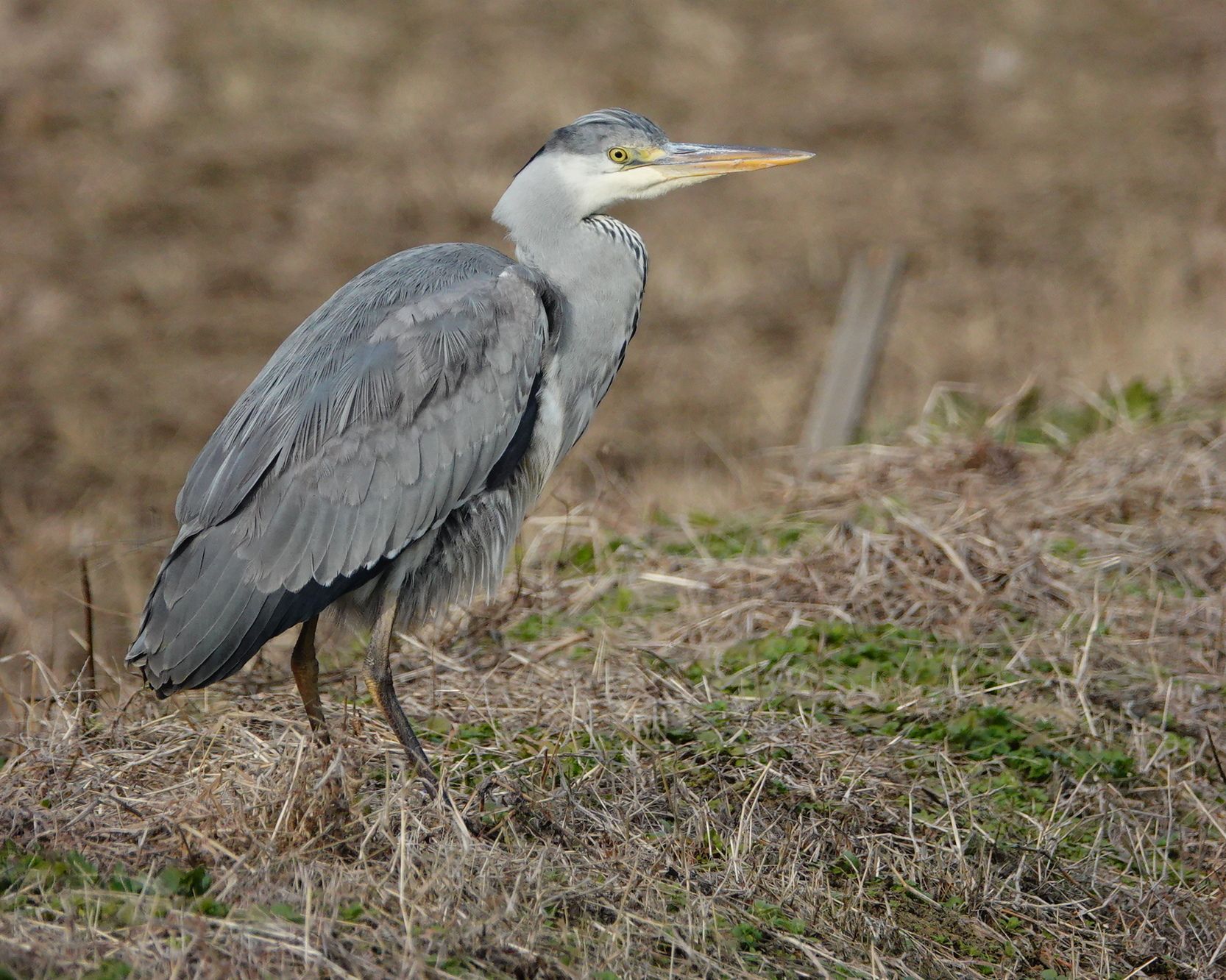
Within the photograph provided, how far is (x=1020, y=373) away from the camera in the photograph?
9.15m

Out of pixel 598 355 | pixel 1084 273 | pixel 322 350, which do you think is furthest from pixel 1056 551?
pixel 1084 273

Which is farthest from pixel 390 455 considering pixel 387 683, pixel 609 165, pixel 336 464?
pixel 609 165

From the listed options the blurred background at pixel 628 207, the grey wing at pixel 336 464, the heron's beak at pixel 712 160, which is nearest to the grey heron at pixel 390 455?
the grey wing at pixel 336 464

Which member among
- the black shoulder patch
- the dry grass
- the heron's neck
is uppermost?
the heron's neck

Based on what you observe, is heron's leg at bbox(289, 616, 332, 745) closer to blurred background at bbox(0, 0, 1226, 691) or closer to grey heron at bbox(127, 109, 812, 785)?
grey heron at bbox(127, 109, 812, 785)

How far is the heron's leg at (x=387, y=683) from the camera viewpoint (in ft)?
12.6

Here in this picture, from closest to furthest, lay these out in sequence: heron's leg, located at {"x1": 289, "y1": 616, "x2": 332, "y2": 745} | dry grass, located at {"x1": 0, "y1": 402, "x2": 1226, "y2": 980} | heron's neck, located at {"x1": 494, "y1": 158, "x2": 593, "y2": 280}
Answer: dry grass, located at {"x1": 0, "y1": 402, "x2": 1226, "y2": 980}, heron's leg, located at {"x1": 289, "y1": 616, "x2": 332, "y2": 745}, heron's neck, located at {"x1": 494, "y1": 158, "x2": 593, "y2": 280}

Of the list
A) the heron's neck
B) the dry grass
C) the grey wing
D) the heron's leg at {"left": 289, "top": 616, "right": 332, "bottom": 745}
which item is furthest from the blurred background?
the heron's leg at {"left": 289, "top": 616, "right": 332, "bottom": 745}

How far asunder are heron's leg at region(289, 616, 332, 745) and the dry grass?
0.35ft

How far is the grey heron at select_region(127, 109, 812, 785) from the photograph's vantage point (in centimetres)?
384

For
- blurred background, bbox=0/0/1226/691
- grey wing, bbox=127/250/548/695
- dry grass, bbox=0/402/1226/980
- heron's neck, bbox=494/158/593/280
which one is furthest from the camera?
blurred background, bbox=0/0/1226/691

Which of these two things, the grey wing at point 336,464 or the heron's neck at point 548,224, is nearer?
the grey wing at point 336,464

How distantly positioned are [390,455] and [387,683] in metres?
0.63

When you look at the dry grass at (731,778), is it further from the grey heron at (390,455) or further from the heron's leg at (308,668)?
the grey heron at (390,455)
